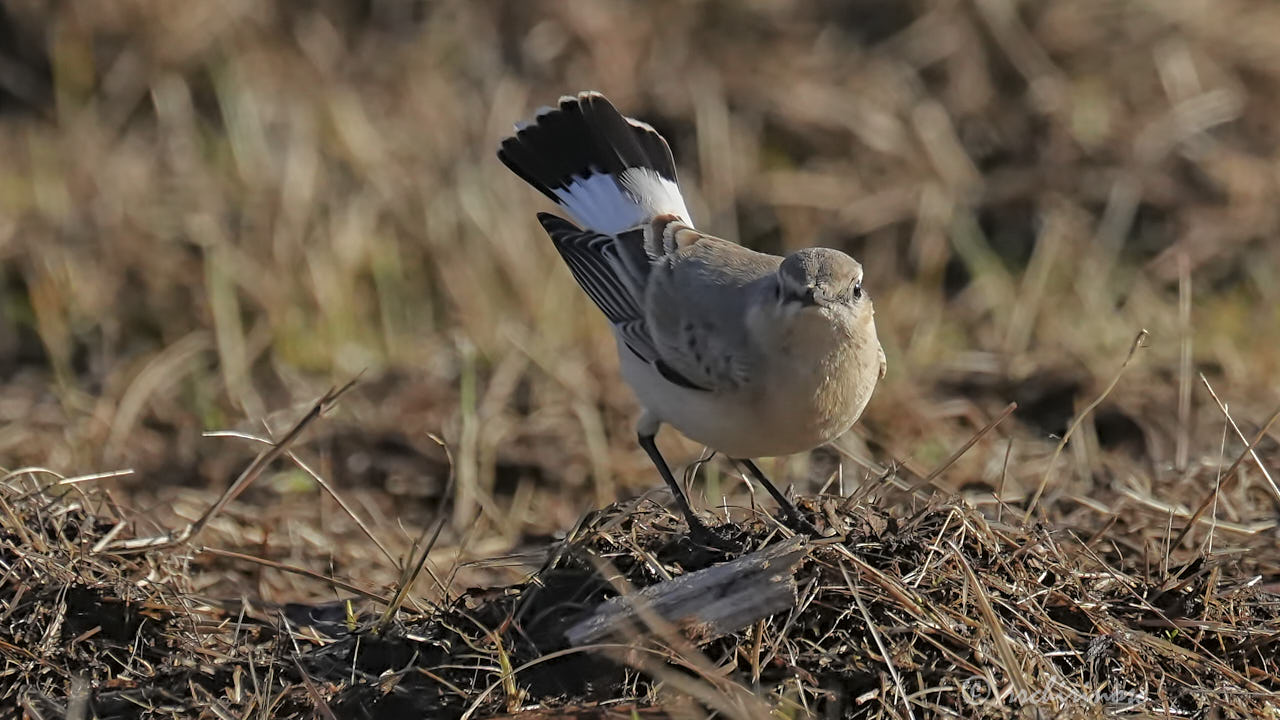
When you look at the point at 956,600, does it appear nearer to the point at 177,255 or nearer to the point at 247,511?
the point at 247,511

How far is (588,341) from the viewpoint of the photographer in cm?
892

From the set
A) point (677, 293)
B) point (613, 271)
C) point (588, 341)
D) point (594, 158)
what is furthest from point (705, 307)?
point (588, 341)

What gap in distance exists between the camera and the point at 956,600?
464 cm

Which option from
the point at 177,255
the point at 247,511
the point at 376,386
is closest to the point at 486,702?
the point at 247,511

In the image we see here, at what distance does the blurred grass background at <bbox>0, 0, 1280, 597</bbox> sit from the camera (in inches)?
293

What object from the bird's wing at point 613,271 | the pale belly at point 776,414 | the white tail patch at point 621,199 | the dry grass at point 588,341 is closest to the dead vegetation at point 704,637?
the dry grass at point 588,341

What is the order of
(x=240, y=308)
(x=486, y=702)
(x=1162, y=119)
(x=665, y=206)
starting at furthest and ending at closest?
(x=1162, y=119), (x=240, y=308), (x=665, y=206), (x=486, y=702)

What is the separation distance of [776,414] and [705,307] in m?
0.76

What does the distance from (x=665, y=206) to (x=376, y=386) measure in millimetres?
2377

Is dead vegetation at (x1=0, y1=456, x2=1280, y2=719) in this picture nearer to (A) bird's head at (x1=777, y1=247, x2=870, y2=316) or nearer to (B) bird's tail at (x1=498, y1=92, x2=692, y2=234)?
(A) bird's head at (x1=777, y1=247, x2=870, y2=316)

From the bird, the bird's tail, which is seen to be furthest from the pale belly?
the bird's tail

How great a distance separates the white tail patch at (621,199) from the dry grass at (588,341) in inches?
50.6

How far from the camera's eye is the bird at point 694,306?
514cm

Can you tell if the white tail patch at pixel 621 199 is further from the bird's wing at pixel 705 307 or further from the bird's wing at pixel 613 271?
the bird's wing at pixel 705 307
